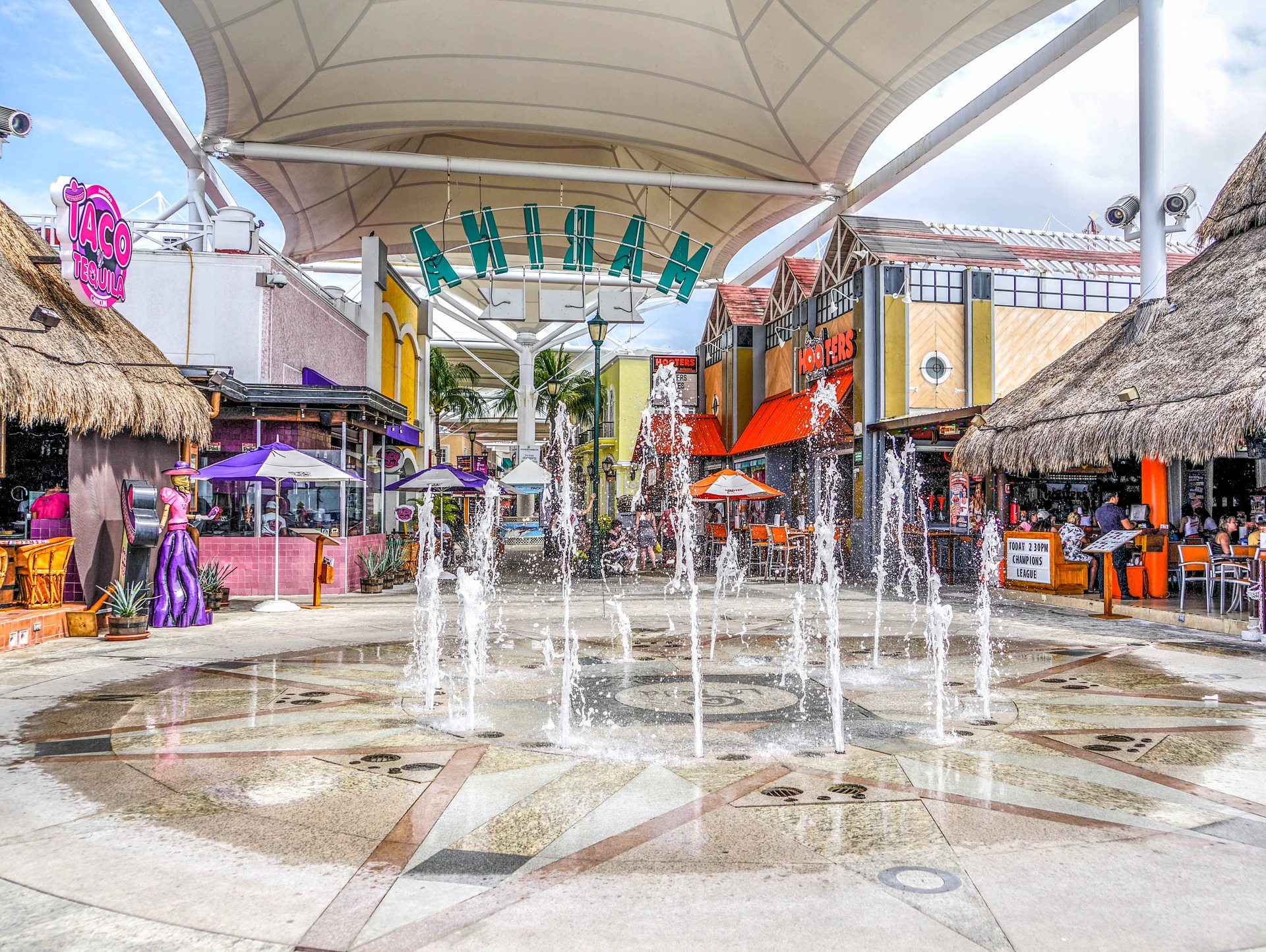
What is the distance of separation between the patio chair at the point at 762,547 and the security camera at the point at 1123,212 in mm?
8404

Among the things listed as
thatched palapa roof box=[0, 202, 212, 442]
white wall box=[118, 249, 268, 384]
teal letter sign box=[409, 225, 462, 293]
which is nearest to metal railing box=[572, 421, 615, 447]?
teal letter sign box=[409, 225, 462, 293]

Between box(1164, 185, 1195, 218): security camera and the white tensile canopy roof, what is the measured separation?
418cm

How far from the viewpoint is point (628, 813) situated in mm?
4234

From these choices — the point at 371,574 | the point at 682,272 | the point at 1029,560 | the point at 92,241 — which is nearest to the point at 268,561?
the point at 371,574

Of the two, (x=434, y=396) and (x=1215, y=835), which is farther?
(x=434, y=396)

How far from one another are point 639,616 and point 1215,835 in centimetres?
872

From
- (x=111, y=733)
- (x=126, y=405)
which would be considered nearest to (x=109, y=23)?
(x=126, y=405)

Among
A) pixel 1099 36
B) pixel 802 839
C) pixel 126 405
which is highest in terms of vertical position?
pixel 1099 36

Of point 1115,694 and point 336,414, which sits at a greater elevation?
point 336,414

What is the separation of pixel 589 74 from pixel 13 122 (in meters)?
11.9

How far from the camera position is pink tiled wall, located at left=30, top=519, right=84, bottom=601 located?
36.3ft

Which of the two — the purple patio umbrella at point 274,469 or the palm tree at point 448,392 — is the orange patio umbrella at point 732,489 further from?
the palm tree at point 448,392

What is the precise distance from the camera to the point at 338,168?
992 inches

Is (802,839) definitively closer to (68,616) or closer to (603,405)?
(68,616)
